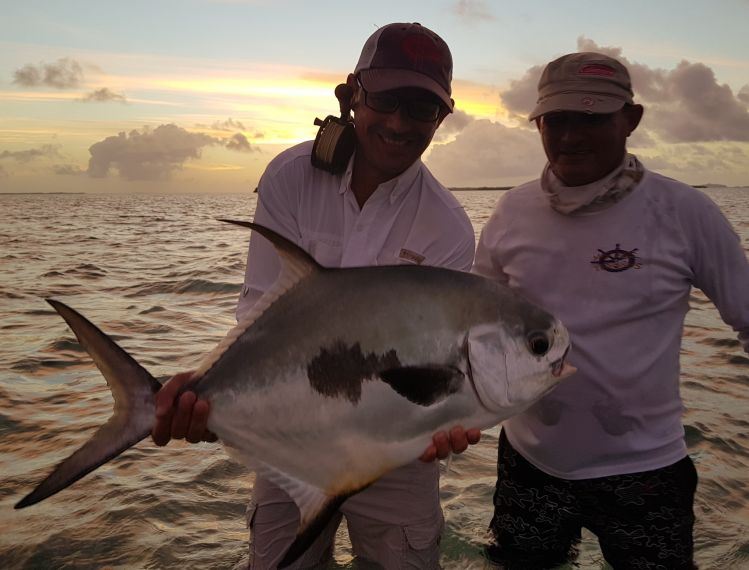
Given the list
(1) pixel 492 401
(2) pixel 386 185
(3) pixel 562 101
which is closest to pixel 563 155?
(3) pixel 562 101

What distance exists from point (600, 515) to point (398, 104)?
2089 millimetres

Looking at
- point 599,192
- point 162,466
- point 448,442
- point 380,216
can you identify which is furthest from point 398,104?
point 162,466

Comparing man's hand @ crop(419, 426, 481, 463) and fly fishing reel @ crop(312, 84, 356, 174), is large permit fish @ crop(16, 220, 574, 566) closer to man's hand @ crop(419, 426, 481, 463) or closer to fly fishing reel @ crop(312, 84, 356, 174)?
man's hand @ crop(419, 426, 481, 463)

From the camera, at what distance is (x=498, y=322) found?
96.3 inches

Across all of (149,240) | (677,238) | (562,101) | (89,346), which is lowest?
(149,240)

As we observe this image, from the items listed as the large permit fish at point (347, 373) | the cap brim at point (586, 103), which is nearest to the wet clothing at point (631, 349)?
the cap brim at point (586, 103)

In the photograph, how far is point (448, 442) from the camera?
2.39 metres

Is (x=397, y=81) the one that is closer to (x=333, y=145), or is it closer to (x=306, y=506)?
(x=333, y=145)

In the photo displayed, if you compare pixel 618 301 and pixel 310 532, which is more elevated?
pixel 618 301

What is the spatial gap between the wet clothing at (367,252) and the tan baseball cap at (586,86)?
67 centimetres

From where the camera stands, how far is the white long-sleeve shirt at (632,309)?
3.04 m

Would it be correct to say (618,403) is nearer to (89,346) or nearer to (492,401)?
(492,401)

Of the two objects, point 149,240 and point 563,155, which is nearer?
point 563,155

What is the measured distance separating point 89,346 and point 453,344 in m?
1.31
